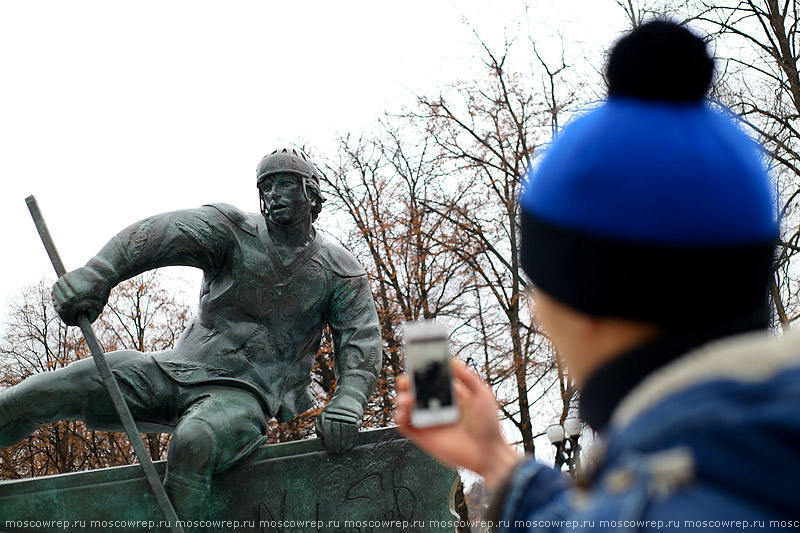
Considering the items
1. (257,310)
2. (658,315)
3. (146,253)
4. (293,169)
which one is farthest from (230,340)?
(658,315)

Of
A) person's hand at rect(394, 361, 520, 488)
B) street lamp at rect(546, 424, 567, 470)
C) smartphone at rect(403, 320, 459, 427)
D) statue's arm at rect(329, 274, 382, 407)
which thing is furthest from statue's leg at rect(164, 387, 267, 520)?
street lamp at rect(546, 424, 567, 470)

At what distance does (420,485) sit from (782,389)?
15.7 ft

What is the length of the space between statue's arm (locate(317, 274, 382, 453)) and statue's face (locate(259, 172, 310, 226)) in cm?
52

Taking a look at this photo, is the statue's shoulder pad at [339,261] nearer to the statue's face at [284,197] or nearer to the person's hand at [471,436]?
the statue's face at [284,197]

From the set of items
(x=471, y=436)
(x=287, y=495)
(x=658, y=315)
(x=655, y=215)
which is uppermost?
(x=655, y=215)

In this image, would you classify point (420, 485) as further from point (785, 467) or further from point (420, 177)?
point (420, 177)

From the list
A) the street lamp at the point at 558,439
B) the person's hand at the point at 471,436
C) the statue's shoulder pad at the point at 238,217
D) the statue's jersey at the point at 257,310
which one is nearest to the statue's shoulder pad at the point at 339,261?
the statue's jersey at the point at 257,310

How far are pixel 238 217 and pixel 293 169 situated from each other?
0.45 metres

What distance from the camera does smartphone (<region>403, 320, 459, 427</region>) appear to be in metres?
1.18

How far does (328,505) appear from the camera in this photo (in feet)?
16.7

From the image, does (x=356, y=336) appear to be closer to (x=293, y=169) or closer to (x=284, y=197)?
Result: (x=284, y=197)

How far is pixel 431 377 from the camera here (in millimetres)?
1185

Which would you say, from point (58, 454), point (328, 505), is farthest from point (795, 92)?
point (58, 454)

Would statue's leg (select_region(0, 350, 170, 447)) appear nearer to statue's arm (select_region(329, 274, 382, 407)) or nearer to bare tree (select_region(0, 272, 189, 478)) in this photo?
statue's arm (select_region(329, 274, 382, 407))
